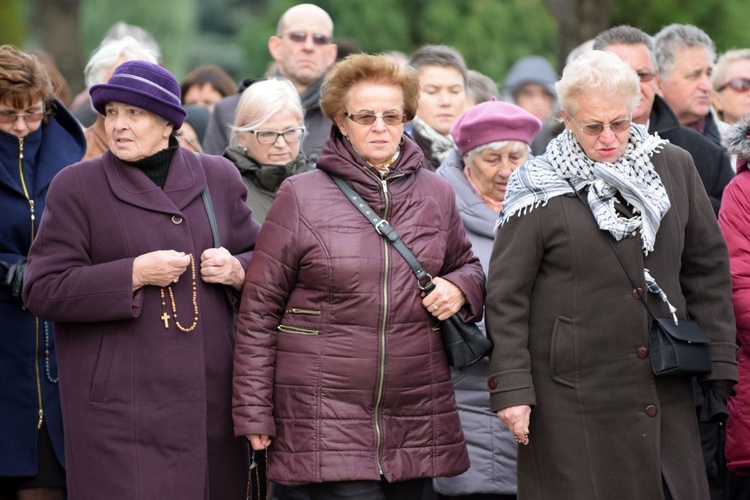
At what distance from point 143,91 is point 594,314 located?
2.07 metres

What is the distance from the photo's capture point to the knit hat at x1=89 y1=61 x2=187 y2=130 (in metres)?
5.51

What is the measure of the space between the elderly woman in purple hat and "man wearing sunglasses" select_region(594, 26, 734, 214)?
272 cm

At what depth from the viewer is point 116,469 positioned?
5.45 m

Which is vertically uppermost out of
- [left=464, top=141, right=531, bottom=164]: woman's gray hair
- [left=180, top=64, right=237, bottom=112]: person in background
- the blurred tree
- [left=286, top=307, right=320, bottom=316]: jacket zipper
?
the blurred tree

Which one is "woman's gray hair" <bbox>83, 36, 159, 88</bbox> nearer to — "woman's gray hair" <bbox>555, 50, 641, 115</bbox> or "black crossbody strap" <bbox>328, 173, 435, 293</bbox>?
"black crossbody strap" <bbox>328, 173, 435, 293</bbox>

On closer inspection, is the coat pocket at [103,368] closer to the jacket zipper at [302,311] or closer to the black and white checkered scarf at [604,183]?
the jacket zipper at [302,311]

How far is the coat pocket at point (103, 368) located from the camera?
214 inches

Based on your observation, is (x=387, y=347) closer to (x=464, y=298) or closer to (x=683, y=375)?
(x=464, y=298)

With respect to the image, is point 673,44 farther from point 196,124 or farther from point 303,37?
point 196,124

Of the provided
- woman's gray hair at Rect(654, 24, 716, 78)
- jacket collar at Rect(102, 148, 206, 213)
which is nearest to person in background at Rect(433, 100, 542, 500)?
jacket collar at Rect(102, 148, 206, 213)

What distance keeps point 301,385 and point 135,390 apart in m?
0.68

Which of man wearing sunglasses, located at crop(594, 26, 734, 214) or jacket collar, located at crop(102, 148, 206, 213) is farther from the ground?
man wearing sunglasses, located at crop(594, 26, 734, 214)

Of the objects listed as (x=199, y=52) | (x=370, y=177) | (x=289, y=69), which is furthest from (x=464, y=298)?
(x=199, y=52)

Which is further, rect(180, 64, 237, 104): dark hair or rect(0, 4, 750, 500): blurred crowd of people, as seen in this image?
rect(180, 64, 237, 104): dark hair
